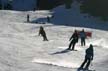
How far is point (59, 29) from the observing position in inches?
1980

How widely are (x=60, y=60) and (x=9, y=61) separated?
4.00 meters

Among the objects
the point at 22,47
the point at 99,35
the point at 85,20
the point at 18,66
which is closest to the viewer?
the point at 18,66

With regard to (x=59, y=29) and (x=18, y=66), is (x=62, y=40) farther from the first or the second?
(x=18, y=66)

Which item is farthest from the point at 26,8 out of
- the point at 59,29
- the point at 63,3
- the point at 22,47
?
the point at 22,47

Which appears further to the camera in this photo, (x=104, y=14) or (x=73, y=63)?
(x=104, y=14)

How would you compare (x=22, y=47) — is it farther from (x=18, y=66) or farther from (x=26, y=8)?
(x=26, y=8)

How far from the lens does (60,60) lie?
1179 inches

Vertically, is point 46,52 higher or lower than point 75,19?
higher

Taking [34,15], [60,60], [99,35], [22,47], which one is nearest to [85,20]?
[34,15]

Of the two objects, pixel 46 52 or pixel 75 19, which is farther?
pixel 75 19

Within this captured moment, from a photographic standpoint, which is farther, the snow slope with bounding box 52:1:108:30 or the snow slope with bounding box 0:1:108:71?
the snow slope with bounding box 52:1:108:30

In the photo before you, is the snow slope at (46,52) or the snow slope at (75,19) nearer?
the snow slope at (46,52)

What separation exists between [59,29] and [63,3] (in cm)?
2269

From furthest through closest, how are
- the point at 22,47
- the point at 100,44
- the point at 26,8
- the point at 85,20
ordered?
the point at 26,8, the point at 85,20, the point at 100,44, the point at 22,47
